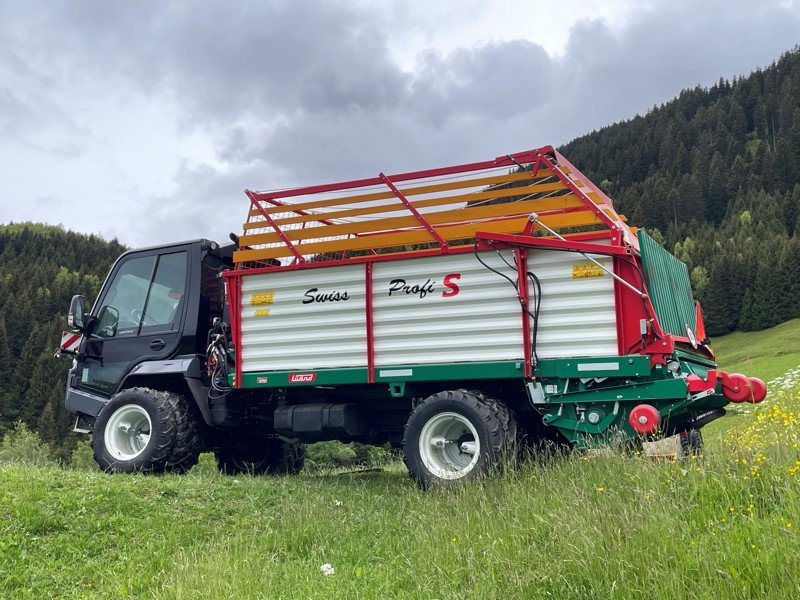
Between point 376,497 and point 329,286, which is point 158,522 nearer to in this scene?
point 376,497

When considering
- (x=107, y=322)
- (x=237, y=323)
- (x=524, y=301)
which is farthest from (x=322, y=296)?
(x=107, y=322)

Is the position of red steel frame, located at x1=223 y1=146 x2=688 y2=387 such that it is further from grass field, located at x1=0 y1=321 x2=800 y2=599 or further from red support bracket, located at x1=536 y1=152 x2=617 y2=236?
grass field, located at x1=0 y1=321 x2=800 y2=599

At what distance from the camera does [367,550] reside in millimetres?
5047

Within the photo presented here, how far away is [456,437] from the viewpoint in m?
7.19

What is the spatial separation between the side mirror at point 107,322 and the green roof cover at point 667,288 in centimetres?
651

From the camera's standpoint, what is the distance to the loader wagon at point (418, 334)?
21.6ft

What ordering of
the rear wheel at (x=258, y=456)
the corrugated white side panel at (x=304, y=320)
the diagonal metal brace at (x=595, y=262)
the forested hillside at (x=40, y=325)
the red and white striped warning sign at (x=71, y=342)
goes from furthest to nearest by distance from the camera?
the forested hillside at (x=40, y=325)
the rear wheel at (x=258, y=456)
the red and white striped warning sign at (x=71, y=342)
the corrugated white side panel at (x=304, y=320)
the diagonal metal brace at (x=595, y=262)

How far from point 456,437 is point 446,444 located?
0.13m

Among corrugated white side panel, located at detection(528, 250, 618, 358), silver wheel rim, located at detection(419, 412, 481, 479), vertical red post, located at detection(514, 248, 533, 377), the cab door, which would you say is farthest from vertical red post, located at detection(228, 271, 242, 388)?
corrugated white side panel, located at detection(528, 250, 618, 358)

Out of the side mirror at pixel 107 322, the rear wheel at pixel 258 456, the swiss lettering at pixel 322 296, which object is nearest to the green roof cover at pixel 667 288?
the swiss lettering at pixel 322 296

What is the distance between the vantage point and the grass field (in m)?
3.54

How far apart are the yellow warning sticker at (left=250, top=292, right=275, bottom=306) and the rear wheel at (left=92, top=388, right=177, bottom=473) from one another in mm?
1565

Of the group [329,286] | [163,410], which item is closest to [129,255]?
[163,410]

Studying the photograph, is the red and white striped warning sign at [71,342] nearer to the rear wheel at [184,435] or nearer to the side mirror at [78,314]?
the side mirror at [78,314]
